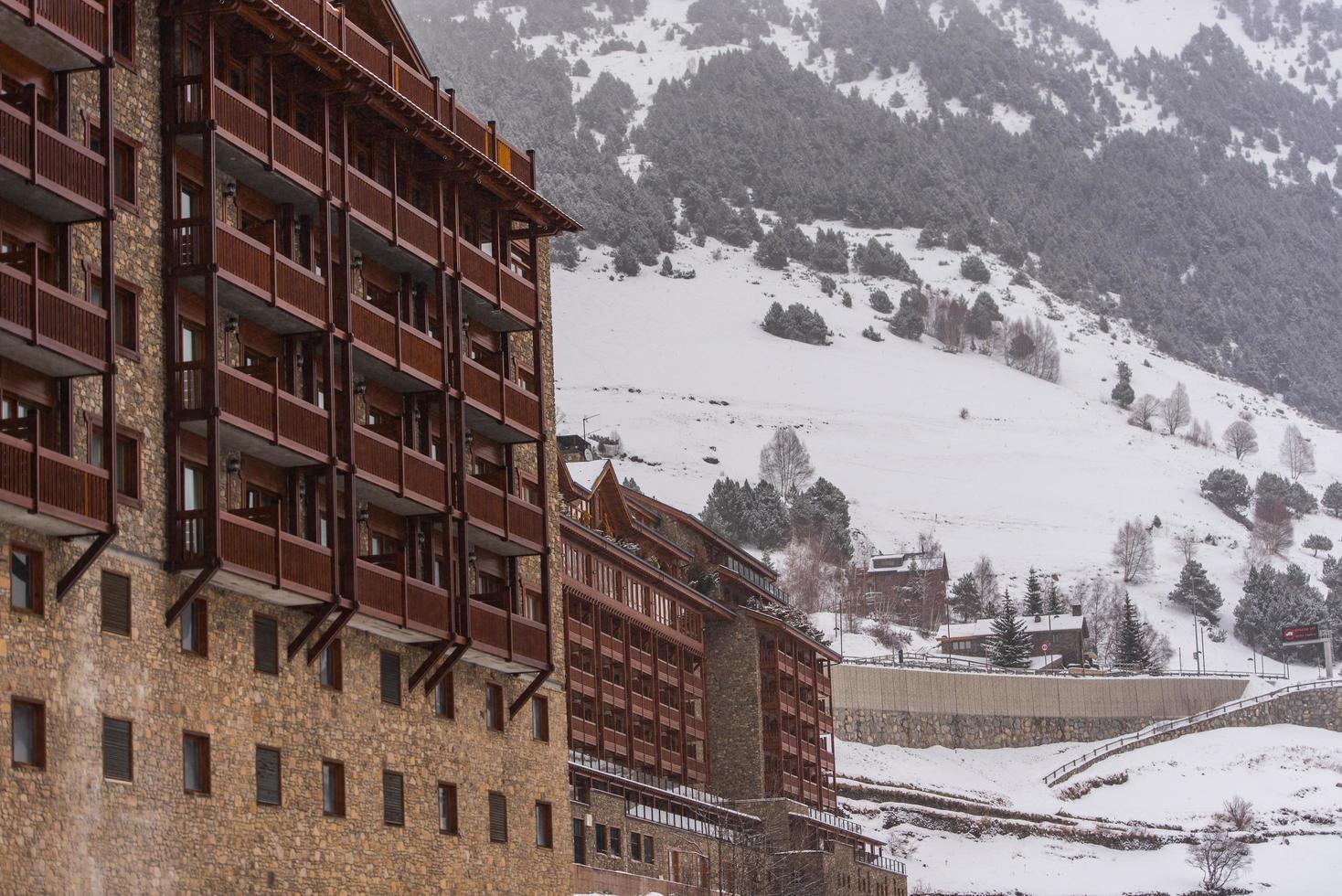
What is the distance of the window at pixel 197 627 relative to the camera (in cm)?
4488

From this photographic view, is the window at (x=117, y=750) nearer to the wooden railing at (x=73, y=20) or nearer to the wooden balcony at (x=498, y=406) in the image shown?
the wooden railing at (x=73, y=20)

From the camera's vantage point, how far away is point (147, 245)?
1800 inches

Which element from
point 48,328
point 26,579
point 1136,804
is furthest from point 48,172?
point 1136,804

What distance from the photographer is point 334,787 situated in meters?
49.1

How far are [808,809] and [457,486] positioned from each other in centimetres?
6871

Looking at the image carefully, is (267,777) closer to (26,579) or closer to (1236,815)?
(26,579)

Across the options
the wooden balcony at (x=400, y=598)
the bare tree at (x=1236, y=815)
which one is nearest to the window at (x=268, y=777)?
the wooden balcony at (x=400, y=598)

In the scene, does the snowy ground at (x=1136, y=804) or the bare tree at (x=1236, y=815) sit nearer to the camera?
the snowy ground at (x=1136, y=804)

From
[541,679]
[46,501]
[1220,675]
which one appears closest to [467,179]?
[541,679]

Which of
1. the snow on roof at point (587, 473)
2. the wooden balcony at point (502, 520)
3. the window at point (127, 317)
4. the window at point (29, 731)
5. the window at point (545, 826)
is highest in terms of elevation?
the snow on roof at point (587, 473)

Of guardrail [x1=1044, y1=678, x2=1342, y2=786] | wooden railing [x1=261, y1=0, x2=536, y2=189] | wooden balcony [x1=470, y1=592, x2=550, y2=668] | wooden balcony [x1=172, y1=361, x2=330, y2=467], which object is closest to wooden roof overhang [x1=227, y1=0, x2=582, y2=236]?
wooden railing [x1=261, y1=0, x2=536, y2=189]

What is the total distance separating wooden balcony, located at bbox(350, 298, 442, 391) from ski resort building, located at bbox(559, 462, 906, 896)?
2855cm

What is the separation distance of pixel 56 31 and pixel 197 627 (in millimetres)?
12234

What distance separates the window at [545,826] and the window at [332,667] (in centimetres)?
1021
